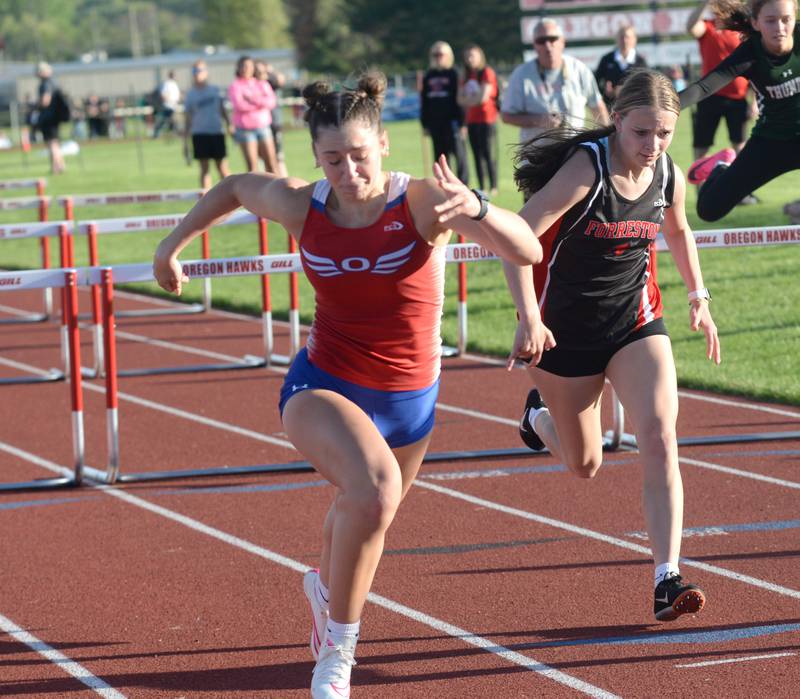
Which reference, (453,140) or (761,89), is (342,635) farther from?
(453,140)

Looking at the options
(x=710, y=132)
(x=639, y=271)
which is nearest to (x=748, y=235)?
(x=639, y=271)

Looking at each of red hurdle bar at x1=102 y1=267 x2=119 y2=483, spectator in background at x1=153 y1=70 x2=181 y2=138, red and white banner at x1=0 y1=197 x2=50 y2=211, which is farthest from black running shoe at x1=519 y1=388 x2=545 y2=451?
spectator in background at x1=153 y1=70 x2=181 y2=138

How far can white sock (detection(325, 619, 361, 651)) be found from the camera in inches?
167

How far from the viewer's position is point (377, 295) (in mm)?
4316

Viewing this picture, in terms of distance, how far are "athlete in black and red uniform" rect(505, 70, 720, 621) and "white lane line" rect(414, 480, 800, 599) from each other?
0.65m

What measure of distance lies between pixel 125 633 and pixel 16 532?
67.1 inches

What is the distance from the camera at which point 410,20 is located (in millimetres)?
78375

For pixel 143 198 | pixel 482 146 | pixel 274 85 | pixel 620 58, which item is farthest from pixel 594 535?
pixel 274 85

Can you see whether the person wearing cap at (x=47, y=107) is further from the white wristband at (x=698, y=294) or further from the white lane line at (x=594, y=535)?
the white wristband at (x=698, y=294)

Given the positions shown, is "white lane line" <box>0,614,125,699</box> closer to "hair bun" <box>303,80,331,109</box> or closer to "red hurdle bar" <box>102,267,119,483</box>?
"hair bun" <box>303,80,331,109</box>

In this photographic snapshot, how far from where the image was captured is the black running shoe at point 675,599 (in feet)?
15.2

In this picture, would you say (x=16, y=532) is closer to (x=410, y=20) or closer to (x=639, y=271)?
(x=639, y=271)

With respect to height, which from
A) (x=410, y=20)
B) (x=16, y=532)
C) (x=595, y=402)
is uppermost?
(x=410, y=20)

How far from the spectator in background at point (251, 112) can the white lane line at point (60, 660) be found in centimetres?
1428
